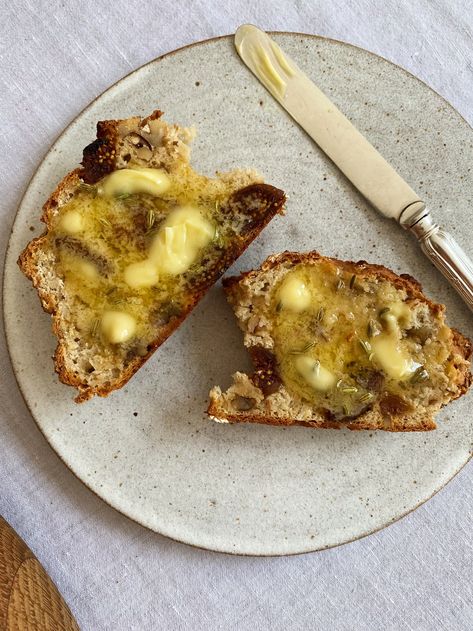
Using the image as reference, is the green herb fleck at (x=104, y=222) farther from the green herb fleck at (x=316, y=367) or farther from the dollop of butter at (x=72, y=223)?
the green herb fleck at (x=316, y=367)

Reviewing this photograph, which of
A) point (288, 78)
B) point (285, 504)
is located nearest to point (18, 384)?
point (285, 504)

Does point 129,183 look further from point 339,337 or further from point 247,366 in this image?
point 339,337

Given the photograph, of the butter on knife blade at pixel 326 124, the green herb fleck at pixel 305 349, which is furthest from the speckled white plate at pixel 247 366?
the green herb fleck at pixel 305 349

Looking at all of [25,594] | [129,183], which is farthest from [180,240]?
[25,594]

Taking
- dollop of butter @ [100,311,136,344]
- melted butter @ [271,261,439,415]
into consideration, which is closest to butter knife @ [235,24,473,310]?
melted butter @ [271,261,439,415]

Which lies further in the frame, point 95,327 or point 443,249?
point 443,249

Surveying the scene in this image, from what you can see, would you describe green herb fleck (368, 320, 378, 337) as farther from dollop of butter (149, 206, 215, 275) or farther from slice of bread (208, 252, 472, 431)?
dollop of butter (149, 206, 215, 275)

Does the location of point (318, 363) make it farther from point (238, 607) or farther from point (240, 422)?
point (238, 607)
